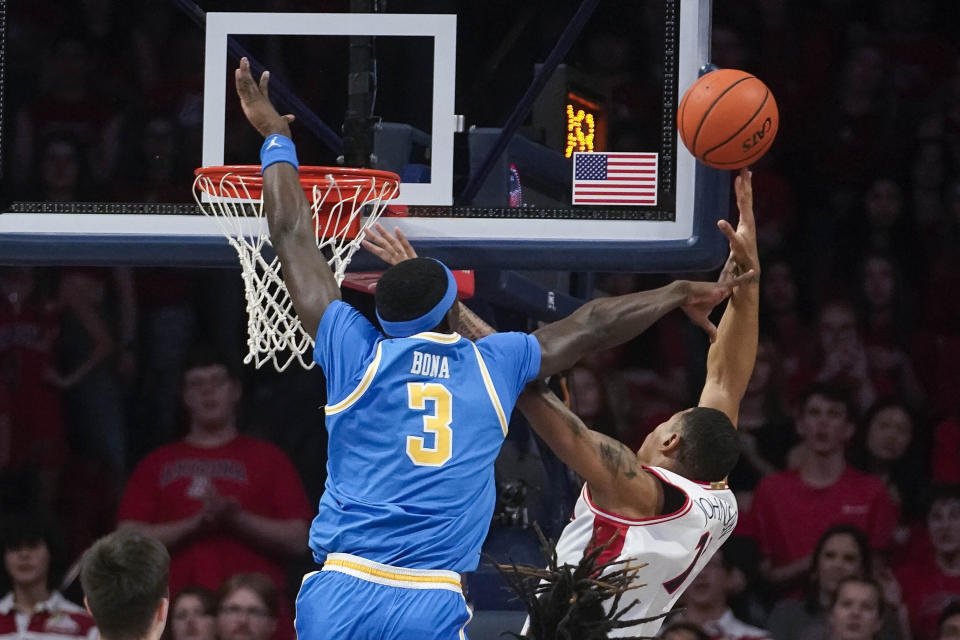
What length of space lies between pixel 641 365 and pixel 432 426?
459 cm

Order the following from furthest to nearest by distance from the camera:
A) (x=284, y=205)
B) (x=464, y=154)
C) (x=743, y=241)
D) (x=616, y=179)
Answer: (x=464, y=154) → (x=616, y=179) → (x=743, y=241) → (x=284, y=205)

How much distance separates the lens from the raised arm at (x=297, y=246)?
149 inches

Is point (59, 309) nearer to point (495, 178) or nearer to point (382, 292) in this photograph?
point (495, 178)

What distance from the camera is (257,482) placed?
6883 mm

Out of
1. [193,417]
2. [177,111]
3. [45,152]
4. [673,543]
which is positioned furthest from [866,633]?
[45,152]

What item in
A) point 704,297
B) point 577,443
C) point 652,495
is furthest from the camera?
point 704,297

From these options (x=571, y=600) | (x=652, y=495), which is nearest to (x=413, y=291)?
(x=571, y=600)

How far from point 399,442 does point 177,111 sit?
Result: 13.0ft

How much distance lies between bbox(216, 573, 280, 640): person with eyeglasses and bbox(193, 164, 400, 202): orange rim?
7.52ft

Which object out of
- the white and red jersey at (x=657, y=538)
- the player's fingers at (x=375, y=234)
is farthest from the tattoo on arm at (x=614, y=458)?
the player's fingers at (x=375, y=234)

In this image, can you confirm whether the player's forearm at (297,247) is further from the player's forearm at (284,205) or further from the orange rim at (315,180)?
the orange rim at (315,180)

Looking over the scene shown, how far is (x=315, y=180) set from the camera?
4.72 meters

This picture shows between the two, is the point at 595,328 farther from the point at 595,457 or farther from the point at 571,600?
the point at 571,600

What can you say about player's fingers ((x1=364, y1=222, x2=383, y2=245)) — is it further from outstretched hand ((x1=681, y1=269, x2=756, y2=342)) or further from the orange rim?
outstretched hand ((x1=681, y1=269, x2=756, y2=342))
